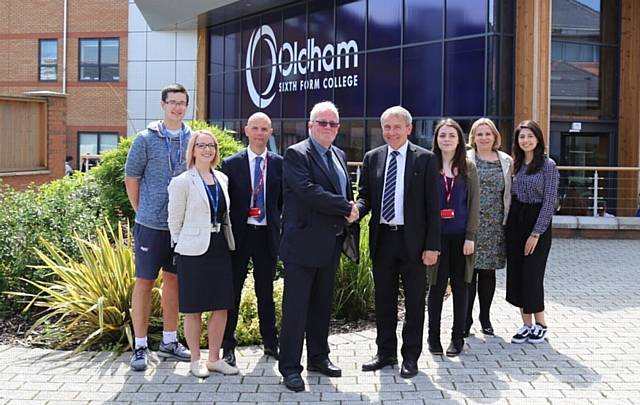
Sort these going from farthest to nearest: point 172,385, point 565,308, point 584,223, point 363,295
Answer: point 584,223 → point 565,308 → point 363,295 → point 172,385

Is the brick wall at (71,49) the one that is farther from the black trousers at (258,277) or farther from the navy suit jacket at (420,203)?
the navy suit jacket at (420,203)

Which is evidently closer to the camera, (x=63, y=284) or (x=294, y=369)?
(x=294, y=369)

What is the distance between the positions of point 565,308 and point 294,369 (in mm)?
3698

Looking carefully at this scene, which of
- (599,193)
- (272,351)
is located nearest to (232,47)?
(599,193)

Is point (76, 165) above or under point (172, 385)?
above

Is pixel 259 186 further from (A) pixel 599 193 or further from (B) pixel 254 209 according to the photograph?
(A) pixel 599 193

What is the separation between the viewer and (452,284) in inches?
238

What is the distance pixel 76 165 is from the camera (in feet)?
90.7

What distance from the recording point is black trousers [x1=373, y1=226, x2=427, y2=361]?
5.43m

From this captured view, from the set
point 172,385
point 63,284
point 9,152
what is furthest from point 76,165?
point 172,385

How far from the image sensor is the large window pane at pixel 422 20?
594 inches

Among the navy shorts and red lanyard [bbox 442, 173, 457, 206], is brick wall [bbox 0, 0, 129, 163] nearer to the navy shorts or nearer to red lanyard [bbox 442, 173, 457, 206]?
the navy shorts

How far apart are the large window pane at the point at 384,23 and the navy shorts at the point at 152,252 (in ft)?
39.0

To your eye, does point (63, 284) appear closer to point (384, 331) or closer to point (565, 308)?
point (384, 331)
